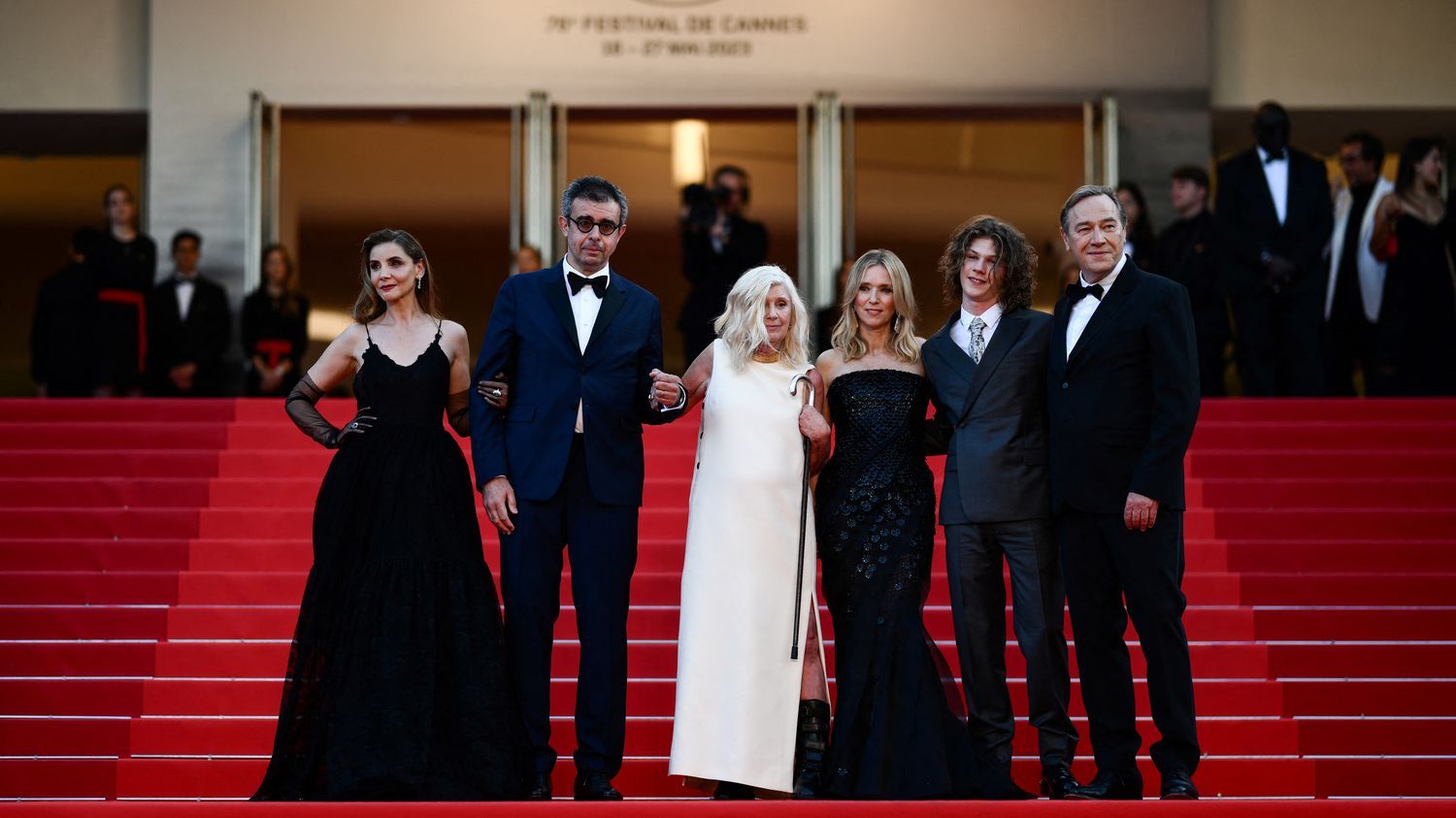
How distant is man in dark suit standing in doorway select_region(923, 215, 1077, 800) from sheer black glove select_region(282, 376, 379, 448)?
1770 mm

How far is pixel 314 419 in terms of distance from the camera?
5.37 meters

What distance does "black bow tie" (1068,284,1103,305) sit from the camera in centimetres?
533

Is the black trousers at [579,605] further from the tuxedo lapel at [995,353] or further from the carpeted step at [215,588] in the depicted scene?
the carpeted step at [215,588]

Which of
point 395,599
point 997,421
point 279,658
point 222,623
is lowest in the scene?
point 279,658

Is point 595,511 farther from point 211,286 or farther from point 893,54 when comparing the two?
point 893,54

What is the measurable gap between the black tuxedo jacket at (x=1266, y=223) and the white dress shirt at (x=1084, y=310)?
13.9 feet

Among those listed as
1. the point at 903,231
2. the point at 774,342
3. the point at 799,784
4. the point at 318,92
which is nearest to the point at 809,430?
the point at 774,342

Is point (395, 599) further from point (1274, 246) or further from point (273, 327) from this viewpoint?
point (273, 327)

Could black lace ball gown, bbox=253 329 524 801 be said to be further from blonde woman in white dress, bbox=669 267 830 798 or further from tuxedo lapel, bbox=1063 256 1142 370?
tuxedo lapel, bbox=1063 256 1142 370

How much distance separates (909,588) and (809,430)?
570 millimetres

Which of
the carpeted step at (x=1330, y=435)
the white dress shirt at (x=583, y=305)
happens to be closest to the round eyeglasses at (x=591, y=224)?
the white dress shirt at (x=583, y=305)

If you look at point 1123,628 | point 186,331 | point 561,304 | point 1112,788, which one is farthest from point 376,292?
point 186,331

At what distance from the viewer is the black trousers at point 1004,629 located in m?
5.22

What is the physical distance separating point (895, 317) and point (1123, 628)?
1.21 meters
